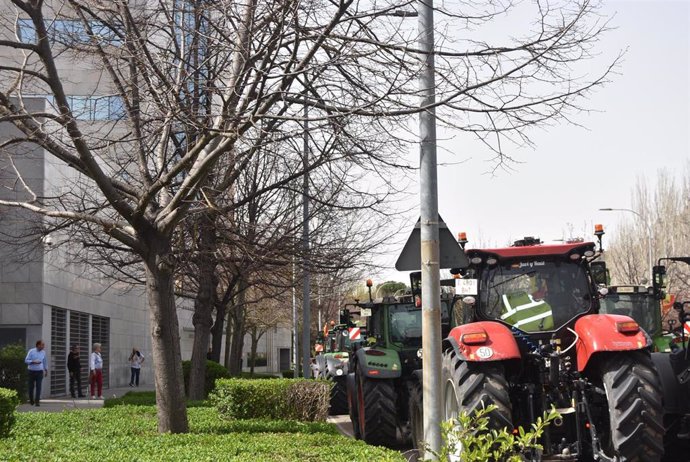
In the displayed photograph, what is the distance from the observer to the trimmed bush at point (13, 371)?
84.7ft

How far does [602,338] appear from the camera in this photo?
9.43 metres

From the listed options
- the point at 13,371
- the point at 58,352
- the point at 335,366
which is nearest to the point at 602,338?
the point at 335,366

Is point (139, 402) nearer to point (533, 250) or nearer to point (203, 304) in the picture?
point (203, 304)

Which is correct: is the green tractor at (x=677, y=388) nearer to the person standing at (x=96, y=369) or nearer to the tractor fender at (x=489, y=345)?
the tractor fender at (x=489, y=345)

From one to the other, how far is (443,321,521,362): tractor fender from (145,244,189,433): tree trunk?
400 cm

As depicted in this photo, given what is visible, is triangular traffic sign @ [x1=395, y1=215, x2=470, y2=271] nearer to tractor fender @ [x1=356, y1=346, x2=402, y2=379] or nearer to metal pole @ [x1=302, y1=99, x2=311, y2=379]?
metal pole @ [x1=302, y1=99, x2=311, y2=379]

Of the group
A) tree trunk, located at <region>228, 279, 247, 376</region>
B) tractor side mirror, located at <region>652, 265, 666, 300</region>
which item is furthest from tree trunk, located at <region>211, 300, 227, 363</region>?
tractor side mirror, located at <region>652, 265, 666, 300</region>

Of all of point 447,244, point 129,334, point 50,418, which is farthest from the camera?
point 129,334

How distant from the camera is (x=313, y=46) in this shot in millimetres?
10117

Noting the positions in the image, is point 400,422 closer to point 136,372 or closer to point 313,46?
point 313,46

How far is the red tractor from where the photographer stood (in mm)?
9188

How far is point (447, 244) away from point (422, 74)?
166cm

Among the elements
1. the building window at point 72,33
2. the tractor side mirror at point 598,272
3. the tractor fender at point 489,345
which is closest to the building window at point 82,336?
the building window at point 72,33

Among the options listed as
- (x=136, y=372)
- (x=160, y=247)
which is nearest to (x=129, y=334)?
(x=136, y=372)
